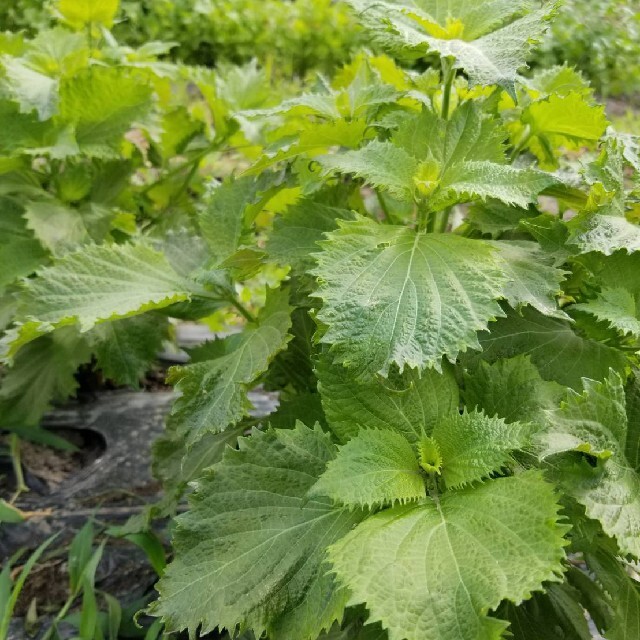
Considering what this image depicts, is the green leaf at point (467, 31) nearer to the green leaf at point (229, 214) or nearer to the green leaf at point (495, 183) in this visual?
the green leaf at point (495, 183)

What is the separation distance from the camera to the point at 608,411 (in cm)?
83

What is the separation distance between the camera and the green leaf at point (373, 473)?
0.79m

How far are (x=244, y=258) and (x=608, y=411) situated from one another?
55 cm

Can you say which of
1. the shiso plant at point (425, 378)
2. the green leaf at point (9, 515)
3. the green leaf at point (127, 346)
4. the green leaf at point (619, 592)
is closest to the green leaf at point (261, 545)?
the shiso plant at point (425, 378)

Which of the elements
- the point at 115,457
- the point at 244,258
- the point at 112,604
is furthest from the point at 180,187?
the point at 112,604

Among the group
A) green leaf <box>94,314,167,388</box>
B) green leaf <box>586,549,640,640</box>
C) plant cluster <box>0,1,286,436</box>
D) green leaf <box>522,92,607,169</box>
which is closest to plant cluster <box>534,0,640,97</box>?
plant cluster <box>0,1,286,436</box>

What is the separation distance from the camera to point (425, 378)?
922 mm

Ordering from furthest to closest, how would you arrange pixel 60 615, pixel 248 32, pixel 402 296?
pixel 248 32, pixel 60 615, pixel 402 296

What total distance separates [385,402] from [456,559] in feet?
0.73

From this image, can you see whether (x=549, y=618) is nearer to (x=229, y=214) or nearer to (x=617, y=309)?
(x=617, y=309)

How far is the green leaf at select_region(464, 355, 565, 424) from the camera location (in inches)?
34.9

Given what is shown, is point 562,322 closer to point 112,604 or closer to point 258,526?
point 258,526

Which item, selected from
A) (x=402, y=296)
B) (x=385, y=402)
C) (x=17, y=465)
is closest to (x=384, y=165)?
(x=402, y=296)

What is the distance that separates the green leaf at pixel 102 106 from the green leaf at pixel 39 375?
42 centimetres
